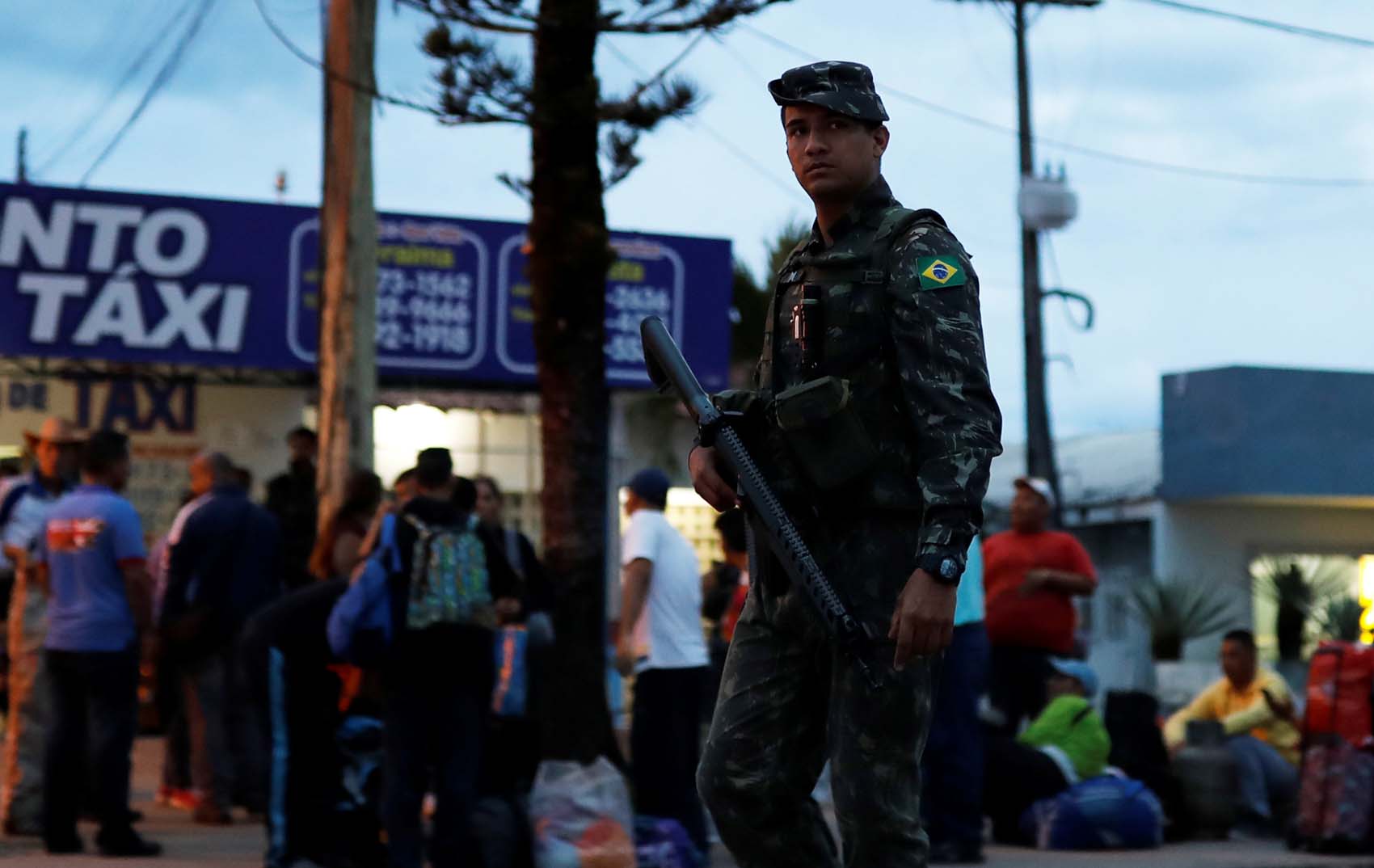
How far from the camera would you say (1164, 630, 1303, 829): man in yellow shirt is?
11047mm

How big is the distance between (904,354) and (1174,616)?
14.8 metres

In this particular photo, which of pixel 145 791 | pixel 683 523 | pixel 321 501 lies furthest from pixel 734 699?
pixel 683 523

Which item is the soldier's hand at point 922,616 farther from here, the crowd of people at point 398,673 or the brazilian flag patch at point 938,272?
the crowd of people at point 398,673

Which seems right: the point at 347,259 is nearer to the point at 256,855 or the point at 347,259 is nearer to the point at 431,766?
the point at 256,855

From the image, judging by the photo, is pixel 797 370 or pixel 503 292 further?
pixel 503 292

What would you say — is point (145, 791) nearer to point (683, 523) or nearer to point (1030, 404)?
point (683, 523)

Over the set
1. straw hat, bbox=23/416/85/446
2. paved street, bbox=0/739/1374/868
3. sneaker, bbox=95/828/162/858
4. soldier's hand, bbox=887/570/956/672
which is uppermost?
straw hat, bbox=23/416/85/446

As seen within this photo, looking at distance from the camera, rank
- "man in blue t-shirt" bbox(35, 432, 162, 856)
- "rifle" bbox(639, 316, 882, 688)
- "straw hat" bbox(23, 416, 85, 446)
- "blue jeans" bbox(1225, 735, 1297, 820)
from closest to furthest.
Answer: "rifle" bbox(639, 316, 882, 688), "man in blue t-shirt" bbox(35, 432, 162, 856), "straw hat" bbox(23, 416, 85, 446), "blue jeans" bbox(1225, 735, 1297, 820)

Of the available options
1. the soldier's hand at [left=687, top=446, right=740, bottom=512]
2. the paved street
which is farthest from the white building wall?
the soldier's hand at [left=687, top=446, right=740, bottom=512]

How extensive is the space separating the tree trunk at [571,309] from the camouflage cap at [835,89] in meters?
A: 5.13

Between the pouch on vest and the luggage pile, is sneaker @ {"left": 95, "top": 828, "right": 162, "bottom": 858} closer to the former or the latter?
the pouch on vest

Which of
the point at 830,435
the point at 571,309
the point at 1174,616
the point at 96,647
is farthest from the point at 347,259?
the point at 1174,616

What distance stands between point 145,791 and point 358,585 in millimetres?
5112

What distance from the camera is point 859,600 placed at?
13.5 ft
